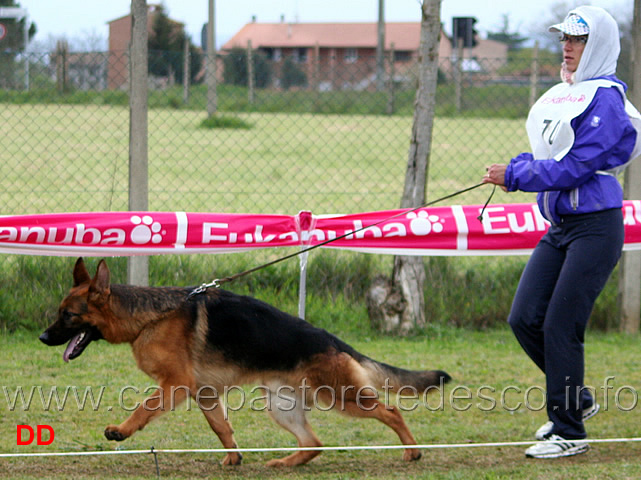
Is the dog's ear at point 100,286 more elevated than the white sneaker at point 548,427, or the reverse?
the dog's ear at point 100,286

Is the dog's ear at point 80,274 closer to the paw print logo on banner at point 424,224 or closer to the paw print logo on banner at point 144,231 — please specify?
the paw print logo on banner at point 144,231

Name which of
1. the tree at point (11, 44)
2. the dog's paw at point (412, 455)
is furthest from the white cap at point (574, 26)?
the tree at point (11, 44)

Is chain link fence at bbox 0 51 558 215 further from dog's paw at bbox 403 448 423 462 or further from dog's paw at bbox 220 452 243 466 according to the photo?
dog's paw at bbox 403 448 423 462

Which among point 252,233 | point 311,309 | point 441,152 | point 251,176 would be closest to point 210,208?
point 251,176

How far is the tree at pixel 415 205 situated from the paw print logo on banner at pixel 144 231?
2215 mm

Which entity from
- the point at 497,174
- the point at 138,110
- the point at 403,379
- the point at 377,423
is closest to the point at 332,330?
the point at 377,423

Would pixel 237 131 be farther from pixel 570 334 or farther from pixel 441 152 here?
pixel 570 334

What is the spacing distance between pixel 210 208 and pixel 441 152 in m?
5.79

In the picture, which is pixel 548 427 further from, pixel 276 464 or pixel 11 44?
pixel 11 44

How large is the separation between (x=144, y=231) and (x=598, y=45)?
123 inches

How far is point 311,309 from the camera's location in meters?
6.98

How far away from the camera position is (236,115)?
9406mm

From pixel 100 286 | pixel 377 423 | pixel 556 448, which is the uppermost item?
pixel 100 286

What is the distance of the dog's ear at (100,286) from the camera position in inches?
154
